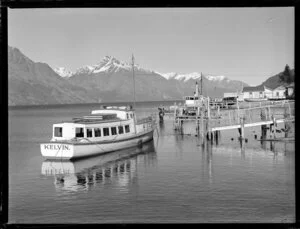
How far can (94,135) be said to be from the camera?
3247 cm

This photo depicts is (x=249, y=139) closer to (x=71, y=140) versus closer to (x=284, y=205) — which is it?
(x=71, y=140)

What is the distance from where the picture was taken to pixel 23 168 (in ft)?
95.9

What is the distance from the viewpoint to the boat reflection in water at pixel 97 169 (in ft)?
73.8

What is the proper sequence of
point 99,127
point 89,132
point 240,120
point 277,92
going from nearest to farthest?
point 89,132, point 99,127, point 240,120, point 277,92

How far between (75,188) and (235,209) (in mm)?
9944

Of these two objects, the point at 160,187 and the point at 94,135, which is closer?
the point at 160,187

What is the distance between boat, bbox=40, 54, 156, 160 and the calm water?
0.97m

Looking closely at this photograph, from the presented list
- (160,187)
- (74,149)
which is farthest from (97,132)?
(160,187)

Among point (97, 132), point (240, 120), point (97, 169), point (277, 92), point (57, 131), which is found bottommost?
point (97, 169)

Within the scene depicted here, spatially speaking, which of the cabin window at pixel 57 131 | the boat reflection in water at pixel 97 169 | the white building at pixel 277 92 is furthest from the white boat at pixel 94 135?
Answer: the white building at pixel 277 92

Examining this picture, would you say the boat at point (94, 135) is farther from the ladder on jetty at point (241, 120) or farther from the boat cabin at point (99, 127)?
the ladder on jetty at point (241, 120)

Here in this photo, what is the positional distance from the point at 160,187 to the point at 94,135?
1367cm

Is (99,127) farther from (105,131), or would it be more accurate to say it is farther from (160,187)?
(160,187)
